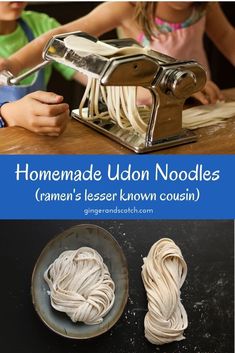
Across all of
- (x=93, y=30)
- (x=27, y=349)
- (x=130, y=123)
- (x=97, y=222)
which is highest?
(x=93, y=30)

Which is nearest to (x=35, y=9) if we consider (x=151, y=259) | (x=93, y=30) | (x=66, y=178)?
(x=93, y=30)

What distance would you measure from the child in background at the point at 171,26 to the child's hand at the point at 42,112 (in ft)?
0.55

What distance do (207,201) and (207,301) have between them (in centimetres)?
15

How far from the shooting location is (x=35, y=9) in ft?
3.46

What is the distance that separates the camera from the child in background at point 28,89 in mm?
866

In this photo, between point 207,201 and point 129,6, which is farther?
point 129,6

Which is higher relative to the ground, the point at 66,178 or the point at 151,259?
the point at 66,178

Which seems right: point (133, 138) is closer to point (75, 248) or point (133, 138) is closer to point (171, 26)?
point (75, 248)

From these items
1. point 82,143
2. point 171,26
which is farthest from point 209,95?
point 82,143

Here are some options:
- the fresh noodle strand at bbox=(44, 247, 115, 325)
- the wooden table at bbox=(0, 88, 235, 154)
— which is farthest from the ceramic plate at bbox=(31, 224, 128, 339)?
the wooden table at bbox=(0, 88, 235, 154)

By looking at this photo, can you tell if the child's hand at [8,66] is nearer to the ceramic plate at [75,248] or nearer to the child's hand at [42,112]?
the child's hand at [42,112]

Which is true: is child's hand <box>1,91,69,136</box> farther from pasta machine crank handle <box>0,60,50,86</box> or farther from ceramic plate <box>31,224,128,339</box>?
ceramic plate <box>31,224,128,339</box>

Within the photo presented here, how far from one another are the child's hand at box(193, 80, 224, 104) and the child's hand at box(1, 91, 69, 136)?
273 mm

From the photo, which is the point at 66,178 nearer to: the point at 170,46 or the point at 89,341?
the point at 89,341
